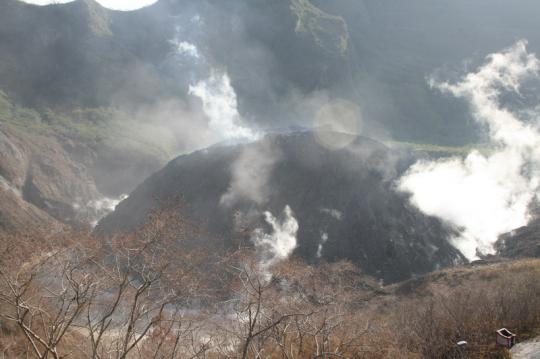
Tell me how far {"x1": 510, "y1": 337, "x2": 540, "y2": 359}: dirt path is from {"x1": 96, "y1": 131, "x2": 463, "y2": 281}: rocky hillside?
22.2 m

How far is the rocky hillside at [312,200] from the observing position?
123 feet

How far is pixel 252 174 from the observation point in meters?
Answer: 43.6

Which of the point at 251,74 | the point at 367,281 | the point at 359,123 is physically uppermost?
the point at 251,74

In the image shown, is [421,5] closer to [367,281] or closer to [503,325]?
[367,281]

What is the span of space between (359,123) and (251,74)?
3442 cm

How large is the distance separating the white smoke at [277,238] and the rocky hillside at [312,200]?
0.55 meters

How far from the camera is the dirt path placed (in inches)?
503

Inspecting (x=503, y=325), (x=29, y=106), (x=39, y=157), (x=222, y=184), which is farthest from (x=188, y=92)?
(x=503, y=325)

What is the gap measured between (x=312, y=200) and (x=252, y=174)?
688 centimetres

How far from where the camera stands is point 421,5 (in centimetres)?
14038

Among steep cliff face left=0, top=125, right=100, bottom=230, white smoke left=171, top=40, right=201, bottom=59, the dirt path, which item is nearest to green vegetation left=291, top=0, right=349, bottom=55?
white smoke left=171, top=40, right=201, bottom=59

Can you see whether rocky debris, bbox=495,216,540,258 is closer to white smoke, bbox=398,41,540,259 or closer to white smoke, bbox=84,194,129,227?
white smoke, bbox=398,41,540,259

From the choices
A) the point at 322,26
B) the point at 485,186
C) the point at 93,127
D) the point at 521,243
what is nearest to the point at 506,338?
the point at 521,243

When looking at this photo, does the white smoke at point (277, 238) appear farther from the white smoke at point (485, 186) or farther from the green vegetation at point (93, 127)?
the green vegetation at point (93, 127)
